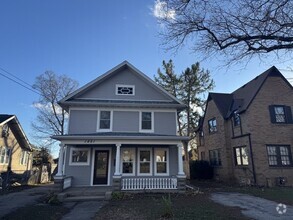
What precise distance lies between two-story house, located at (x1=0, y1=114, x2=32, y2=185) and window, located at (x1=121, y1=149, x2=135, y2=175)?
1219 centimetres

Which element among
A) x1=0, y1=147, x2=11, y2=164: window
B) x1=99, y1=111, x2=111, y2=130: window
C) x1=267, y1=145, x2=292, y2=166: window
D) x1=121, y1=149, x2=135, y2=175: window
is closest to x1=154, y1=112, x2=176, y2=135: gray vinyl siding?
x1=121, y1=149, x2=135, y2=175: window

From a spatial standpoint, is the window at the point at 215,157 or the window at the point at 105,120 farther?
the window at the point at 215,157

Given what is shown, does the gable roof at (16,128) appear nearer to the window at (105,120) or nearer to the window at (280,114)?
the window at (105,120)

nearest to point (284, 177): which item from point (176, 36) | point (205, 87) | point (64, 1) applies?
point (205, 87)

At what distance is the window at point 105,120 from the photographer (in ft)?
46.9

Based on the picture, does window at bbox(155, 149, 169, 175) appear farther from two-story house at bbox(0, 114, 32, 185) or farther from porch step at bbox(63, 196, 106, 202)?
two-story house at bbox(0, 114, 32, 185)

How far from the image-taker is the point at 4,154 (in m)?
20.5

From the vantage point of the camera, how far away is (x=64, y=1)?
11539 mm

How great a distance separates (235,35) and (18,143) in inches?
944

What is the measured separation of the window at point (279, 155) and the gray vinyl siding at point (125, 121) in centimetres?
1044

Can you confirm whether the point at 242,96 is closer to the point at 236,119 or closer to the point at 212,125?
the point at 236,119

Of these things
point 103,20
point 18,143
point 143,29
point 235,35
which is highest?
point 103,20

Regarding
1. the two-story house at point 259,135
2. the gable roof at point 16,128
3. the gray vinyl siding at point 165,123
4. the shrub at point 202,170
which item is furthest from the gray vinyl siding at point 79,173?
the shrub at point 202,170

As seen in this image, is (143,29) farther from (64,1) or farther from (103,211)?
(103,211)
